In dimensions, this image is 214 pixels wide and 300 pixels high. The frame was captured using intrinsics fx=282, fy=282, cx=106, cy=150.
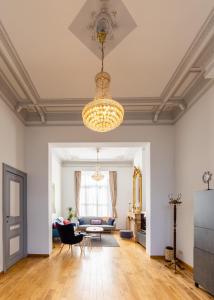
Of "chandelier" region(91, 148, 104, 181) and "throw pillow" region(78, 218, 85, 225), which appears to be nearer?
"chandelier" region(91, 148, 104, 181)

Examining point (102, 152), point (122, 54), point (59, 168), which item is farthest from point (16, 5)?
point (59, 168)

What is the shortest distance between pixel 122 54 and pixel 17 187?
418 centimetres

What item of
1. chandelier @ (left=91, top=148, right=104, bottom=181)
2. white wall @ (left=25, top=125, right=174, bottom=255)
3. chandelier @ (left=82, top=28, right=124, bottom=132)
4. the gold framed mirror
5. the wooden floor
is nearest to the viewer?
chandelier @ (left=82, top=28, right=124, bottom=132)

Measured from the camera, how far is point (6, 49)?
425cm

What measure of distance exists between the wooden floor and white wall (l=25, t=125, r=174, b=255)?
67 centimetres

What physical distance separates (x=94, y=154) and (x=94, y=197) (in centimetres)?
297

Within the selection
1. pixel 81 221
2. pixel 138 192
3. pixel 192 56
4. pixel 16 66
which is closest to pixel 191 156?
pixel 192 56

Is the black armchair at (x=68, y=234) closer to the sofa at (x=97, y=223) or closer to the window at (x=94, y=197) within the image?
the sofa at (x=97, y=223)

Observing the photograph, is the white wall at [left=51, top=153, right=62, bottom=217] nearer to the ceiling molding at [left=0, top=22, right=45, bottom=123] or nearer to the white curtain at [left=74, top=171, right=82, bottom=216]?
the white curtain at [left=74, top=171, right=82, bottom=216]

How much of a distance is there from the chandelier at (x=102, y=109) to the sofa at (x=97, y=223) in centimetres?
998

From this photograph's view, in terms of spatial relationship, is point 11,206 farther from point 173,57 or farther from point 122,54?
point 173,57

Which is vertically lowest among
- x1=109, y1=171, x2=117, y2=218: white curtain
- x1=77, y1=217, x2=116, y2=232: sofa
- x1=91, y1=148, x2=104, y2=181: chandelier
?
x1=77, y1=217, x2=116, y2=232: sofa

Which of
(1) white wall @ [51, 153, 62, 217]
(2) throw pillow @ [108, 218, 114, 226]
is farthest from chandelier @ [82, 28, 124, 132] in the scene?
(2) throw pillow @ [108, 218, 114, 226]

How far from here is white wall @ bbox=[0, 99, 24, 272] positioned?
5859 mm
